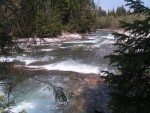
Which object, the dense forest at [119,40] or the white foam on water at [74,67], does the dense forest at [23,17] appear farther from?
the white foam on water at [74,67]

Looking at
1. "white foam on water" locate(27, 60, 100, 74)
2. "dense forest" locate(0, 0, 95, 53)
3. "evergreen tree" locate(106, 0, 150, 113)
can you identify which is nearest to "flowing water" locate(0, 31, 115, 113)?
"white foam on water" locate(27, 60, 100, 74)

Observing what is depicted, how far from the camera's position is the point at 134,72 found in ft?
23.3

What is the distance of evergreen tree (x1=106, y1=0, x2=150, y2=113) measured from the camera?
693 centimetres

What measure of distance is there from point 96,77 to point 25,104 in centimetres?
582

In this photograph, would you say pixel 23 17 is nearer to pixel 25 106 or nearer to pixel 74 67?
pixel 25 106

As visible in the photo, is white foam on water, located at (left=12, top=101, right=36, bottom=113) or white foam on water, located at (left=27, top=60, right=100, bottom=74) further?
white foam on water, located at (left=27, top=60, right=100, bottom=74)

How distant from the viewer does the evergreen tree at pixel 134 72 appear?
6.93 m

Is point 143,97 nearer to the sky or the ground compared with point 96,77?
nearer to the sky

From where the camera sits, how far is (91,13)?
5822cm

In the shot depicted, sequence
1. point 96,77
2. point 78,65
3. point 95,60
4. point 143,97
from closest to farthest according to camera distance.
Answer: point 143,97 < point 96,77 < point 78,65 < point 95,60

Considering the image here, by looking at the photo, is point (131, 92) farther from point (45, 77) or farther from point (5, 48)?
point (45, 77)

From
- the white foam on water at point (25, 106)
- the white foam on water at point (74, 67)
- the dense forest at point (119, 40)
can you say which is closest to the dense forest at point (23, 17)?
the dense forest at point (119, 40)

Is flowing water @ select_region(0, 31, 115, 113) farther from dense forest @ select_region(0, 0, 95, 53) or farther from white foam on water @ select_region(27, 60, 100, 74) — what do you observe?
dense forest @ select_region(0, 0, 95, 53)

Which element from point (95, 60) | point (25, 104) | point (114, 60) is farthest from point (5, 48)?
point (95, 60)
